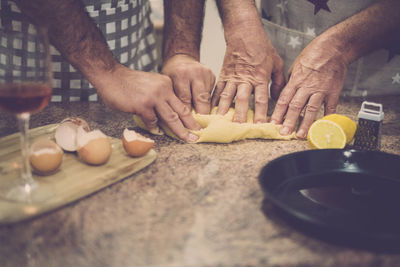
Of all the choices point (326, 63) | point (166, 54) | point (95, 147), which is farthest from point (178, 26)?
point (95, 147)

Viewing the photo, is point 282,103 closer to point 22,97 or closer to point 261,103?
point 261,103

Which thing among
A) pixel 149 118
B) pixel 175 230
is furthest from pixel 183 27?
pixel 175 230

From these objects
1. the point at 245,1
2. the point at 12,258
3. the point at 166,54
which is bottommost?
the point at 12,258

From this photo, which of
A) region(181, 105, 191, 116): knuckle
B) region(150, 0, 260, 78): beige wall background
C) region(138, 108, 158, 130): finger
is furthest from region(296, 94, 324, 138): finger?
region(150, 0, 260, 78): beige wall background

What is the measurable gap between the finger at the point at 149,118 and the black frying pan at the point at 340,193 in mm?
458

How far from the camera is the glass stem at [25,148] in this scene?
824 mm

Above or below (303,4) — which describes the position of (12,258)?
below

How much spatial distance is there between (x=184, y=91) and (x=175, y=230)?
625 mm

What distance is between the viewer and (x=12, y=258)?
694mm

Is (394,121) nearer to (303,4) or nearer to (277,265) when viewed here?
(303,4)

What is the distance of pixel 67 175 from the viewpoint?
939 millimetres

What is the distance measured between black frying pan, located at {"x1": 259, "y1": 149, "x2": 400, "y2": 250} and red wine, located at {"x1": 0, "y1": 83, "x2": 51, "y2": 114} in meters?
0.49

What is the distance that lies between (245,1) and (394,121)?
27.9 inches

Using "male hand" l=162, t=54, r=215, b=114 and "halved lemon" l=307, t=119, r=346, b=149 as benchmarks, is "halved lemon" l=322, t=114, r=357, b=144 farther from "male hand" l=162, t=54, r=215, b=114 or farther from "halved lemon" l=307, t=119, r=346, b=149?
"male hand" l=162, t=54, r=215, b=114
